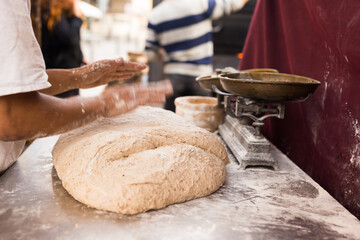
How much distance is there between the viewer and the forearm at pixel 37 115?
94cm

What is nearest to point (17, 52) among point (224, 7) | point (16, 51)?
point (16, 51)

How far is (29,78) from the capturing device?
0.93m

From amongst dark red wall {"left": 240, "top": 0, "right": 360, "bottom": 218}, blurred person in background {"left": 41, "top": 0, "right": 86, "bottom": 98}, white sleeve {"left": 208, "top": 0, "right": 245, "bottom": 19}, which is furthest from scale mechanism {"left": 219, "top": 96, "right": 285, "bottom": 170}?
blurred person in background {"left": 41, "top": 0, "right": 86, "bottom": 98}

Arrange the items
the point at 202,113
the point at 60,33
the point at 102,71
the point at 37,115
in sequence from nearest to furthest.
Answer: the point at 37,115 → the point at 102,71 → the point at 202,113 → the point at 60,33

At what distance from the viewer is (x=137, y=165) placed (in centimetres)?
117

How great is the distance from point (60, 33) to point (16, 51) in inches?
123

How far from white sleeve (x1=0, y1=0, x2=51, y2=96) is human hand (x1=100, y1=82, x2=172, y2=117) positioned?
0.36 m

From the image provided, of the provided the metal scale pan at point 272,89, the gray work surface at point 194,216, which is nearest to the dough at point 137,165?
the gray work surface at point 194,216

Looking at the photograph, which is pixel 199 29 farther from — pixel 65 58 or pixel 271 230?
pixel 271 230

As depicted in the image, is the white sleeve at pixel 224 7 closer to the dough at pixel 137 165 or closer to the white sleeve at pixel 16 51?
the dough at pixel 137 165

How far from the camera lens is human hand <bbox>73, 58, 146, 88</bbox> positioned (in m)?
1.73

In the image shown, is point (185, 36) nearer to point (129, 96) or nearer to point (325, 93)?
point (325, 93)

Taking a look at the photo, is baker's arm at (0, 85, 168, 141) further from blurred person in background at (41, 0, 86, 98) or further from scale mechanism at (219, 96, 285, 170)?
blurred person in background at (41, 0, 86, 98)

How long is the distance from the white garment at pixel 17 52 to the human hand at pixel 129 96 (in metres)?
0.35
